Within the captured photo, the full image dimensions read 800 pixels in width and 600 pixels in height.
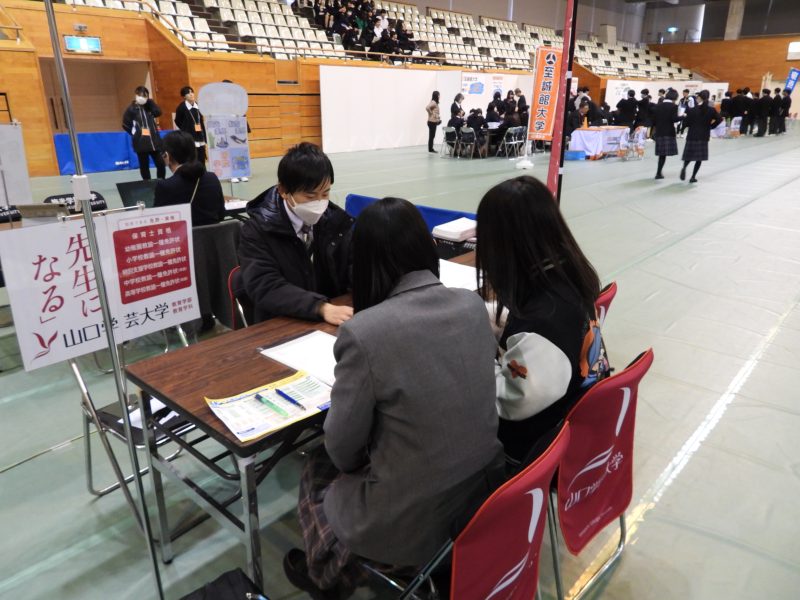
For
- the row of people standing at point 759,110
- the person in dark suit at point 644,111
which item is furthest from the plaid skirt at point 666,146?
the row of people standing at point 759,110

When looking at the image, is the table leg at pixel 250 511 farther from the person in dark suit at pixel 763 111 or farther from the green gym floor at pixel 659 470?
the person in dark suit at pixel 763 111

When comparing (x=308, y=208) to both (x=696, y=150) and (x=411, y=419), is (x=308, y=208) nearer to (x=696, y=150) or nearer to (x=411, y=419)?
(x=411, y=419)

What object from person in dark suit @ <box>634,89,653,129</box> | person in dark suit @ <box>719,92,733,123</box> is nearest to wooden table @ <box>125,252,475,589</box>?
person in dark suit @ <box>634,89,653,129</box>

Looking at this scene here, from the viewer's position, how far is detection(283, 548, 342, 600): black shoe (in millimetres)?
1488

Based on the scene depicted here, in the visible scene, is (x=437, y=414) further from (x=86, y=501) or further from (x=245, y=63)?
(x=245, y=63)

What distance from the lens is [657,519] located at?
1.88 metres

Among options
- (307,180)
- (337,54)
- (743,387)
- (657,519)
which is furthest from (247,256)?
(337,54)

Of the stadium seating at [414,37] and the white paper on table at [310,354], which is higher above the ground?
the stadium seating at [414,37]

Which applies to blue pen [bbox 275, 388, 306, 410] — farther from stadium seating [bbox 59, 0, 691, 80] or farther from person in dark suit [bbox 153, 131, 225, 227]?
stadium seating [bbox 59, 0, 691, 80]

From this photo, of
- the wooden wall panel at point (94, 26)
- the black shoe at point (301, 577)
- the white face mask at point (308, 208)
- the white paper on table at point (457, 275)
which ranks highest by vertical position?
the wooden wall panel at point (94, 26)

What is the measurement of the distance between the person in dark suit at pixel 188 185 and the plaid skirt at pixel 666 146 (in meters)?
7.25

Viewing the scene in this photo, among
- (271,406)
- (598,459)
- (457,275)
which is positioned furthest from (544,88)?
(271,406)

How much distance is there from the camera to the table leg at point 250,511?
1.18 metres

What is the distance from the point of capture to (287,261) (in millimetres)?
1957
